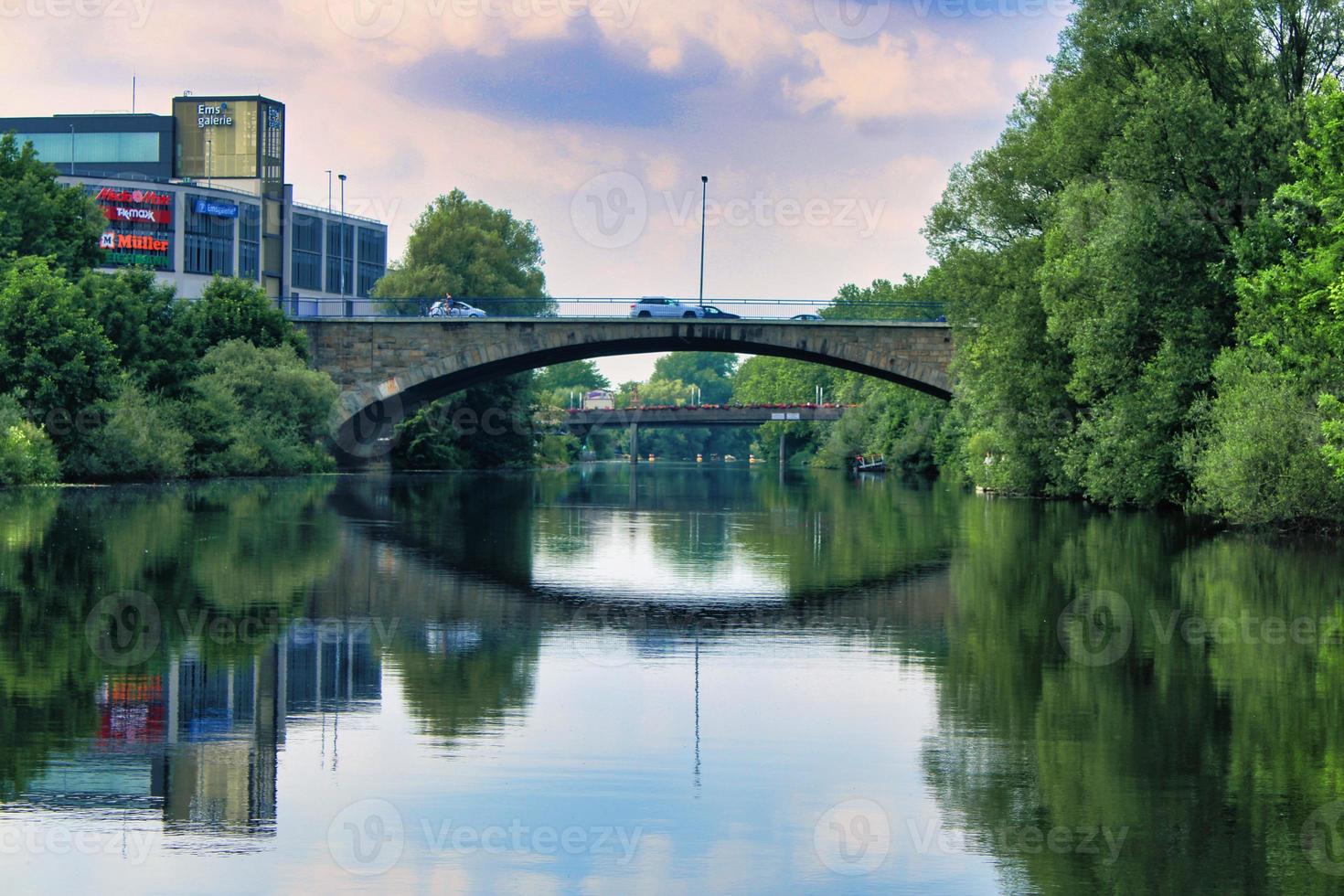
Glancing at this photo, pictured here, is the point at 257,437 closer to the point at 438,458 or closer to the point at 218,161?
the point at 438,458

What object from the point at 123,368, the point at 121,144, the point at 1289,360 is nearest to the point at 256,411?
the point at 123,368

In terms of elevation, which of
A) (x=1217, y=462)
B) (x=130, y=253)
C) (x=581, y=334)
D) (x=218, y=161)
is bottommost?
(x=1217, y=462)

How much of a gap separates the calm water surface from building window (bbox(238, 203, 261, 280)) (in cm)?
8972

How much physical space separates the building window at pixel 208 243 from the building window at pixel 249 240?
2.81 feet

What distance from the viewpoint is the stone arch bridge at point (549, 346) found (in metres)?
73.5

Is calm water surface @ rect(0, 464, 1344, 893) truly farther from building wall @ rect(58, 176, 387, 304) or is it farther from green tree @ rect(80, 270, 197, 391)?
building wall @ rect(58, 176, 387, 304)

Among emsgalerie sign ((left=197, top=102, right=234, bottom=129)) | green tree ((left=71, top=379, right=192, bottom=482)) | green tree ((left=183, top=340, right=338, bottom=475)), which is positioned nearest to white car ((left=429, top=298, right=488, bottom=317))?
green tree ((left=183, top=340, right=338, bottom=475))

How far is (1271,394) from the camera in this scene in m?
36.0

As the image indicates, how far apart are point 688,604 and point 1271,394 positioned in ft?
63.7

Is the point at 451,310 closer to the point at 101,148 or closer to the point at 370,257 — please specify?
the point at 101,148

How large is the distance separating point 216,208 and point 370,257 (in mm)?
25458

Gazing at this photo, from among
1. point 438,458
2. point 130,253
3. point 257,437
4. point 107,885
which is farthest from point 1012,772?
point 130,253

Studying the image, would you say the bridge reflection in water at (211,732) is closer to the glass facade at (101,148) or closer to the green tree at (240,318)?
the green tree at (240,318)

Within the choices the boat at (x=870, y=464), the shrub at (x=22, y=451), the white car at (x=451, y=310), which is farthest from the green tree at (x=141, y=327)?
the boat at (x=870, y=464)
